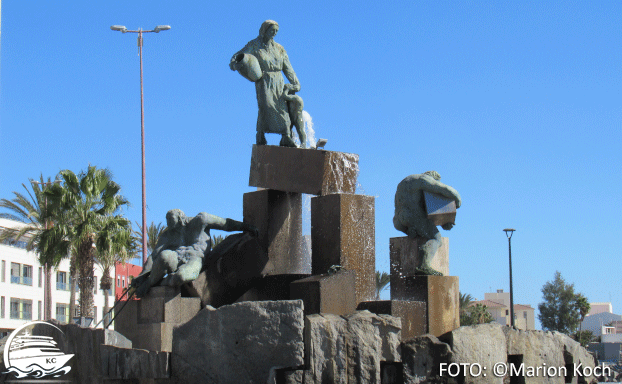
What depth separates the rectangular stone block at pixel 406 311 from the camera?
8.27 meters

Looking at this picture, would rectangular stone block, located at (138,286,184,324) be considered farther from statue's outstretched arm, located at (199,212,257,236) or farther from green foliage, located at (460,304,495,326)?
green foliage, located at (460,304,495,326)

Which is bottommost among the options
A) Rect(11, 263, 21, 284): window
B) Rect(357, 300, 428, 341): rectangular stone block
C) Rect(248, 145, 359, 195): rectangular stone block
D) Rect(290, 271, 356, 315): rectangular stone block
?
Rect(357, 300, 428, 341): rectangular stone block

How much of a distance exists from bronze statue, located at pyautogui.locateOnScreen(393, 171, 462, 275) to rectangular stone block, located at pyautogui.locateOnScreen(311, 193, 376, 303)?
1.31 ft

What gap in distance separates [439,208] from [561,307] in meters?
42.3

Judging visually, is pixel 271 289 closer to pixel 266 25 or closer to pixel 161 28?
pixel 266 25

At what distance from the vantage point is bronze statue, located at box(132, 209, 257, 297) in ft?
29.8

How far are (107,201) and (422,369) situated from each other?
15.4 m

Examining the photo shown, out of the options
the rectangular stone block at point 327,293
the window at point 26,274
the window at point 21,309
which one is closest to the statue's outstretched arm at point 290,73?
the rectangular stone block at point 327,293

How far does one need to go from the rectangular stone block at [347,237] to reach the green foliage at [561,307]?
41.5 metres

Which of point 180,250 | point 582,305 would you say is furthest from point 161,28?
point 582,305

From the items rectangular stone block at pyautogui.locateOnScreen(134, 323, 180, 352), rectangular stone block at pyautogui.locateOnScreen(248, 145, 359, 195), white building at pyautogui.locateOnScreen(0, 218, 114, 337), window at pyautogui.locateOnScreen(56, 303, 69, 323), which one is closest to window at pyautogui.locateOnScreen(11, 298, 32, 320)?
white building at pyautogui.locateOnScreen(0, 218, 114, 337)

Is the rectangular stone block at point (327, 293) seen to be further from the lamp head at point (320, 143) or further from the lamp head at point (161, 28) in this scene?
the lamp head at point (161, 28)

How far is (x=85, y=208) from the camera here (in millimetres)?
21141

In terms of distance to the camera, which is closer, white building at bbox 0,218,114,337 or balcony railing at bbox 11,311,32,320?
white building at bbox 0,218,114,337
